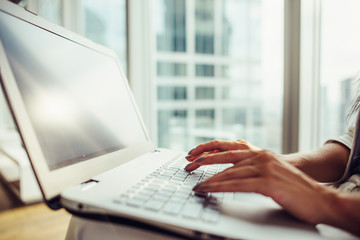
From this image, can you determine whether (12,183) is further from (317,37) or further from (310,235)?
(317,37)

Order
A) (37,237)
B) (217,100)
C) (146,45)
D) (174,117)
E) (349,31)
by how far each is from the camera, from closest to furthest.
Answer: (349,31)
(146,45)
(37,237)
(174,117)
(217,100)

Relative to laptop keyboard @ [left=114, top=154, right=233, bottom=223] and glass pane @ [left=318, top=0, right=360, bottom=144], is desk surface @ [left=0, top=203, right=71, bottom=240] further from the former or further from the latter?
glass pane @ [left=318, top=0, right=360, bottom=144]

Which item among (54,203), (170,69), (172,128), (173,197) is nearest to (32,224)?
(172,128)

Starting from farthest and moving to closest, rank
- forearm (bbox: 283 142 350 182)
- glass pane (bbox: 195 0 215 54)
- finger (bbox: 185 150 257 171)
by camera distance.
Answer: glass pane (bbox: 195 0 215 54), forearm (bbox: 283 142 350 182), finger (bbox: 185 150 257 171)

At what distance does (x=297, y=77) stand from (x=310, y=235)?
3.26ft

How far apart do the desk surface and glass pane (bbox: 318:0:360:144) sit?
1.66 meters

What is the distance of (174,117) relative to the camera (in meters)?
1.75

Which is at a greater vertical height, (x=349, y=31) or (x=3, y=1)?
(x=349, y=31)

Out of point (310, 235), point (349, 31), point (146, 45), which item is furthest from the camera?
point (146, 45)

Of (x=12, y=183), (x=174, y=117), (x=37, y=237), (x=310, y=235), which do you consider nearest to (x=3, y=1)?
(x=310, y=235)

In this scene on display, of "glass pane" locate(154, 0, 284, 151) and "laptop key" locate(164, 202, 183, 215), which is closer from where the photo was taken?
"laptop key" locate(164, 202, 183, 215)

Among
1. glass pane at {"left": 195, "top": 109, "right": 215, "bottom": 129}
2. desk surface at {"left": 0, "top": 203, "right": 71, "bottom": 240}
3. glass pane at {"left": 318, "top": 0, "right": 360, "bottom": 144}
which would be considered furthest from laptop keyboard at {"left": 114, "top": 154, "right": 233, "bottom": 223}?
glass pane at {"left": 195, "top": 109, "right": 215, "bottom": 129}

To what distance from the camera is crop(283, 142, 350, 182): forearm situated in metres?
0.58

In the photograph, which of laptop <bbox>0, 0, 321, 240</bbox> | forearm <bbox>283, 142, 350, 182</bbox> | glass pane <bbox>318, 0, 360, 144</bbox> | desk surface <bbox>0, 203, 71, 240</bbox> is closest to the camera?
laptop <bbox>0, 0, 321, 240</bbox>
